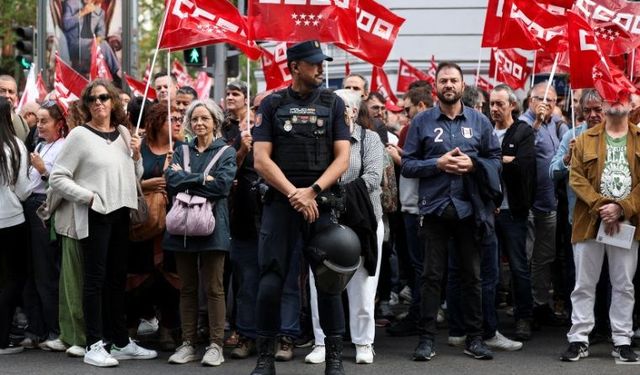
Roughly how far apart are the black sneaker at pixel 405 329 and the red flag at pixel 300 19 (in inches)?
97.2

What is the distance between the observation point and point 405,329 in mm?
11141

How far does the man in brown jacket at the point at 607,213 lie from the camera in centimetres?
956

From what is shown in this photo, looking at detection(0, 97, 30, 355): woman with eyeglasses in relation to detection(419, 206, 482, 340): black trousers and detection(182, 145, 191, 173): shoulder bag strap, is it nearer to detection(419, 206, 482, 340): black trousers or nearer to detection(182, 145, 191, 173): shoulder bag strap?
detection(182, 145, 191, 173): shoulder bag strap

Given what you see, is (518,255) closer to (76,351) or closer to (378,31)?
(378,31)

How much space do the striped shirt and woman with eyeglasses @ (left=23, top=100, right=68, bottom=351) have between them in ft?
7.91

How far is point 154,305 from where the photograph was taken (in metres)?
10.8

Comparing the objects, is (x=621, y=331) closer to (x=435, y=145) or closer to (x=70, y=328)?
(x=435, y=145)

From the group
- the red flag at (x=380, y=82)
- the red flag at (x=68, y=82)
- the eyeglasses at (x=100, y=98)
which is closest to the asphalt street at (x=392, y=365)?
the eyeglasses at (x=100, y=98)

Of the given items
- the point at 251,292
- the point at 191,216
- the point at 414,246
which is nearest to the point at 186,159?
the point at 191,216

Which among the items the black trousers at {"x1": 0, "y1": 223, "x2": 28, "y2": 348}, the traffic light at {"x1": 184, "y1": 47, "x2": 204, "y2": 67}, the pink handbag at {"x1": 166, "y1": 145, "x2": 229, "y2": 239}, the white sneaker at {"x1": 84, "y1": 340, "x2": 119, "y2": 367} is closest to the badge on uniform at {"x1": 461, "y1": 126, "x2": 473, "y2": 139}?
the pink handbag at {"x1": 166, "y1": 145, "x2": 229, "y2": 239}

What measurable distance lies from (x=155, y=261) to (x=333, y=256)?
242cm

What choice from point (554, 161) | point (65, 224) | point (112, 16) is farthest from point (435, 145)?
point (112, 16)

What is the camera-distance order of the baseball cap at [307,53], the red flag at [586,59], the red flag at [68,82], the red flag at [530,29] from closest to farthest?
the baseball cap at [307,53], the red flag at [586,59], the red flag at [530,29], the red flag at [68,82]

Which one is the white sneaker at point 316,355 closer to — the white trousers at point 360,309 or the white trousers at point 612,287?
the white trousers at point 360,309
